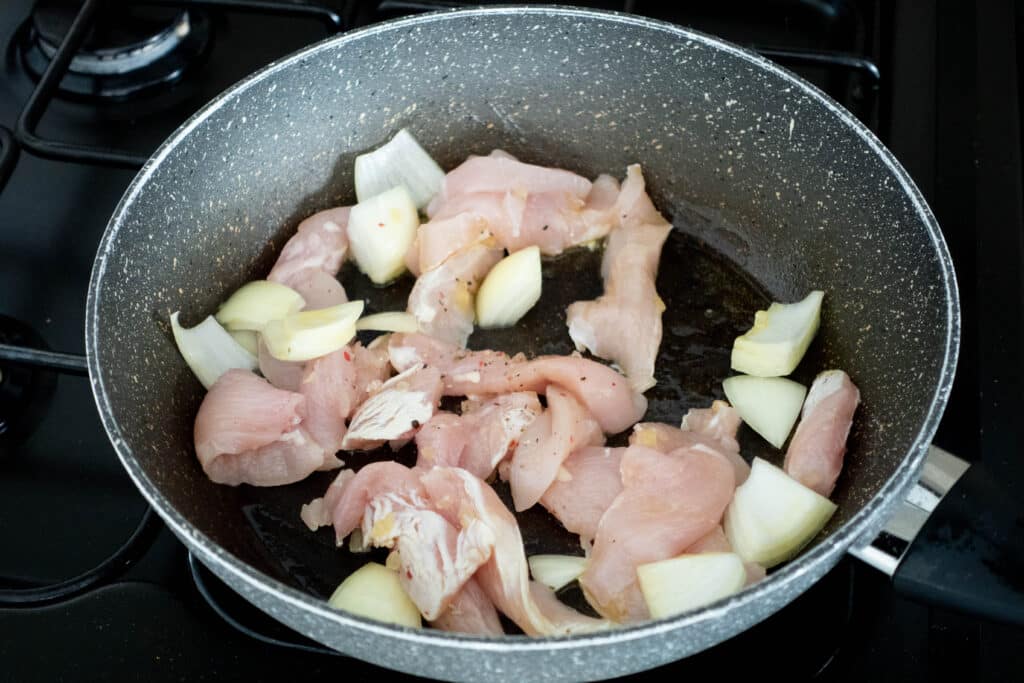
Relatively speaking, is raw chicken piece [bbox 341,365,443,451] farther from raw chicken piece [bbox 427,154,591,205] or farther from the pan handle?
the pan handle

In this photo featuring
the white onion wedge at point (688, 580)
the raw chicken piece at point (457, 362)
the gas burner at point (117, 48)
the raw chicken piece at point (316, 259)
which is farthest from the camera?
the gas burner at point (117, 48)

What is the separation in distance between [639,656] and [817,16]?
1151mm

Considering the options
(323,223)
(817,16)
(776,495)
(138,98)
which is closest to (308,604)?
(776,495)

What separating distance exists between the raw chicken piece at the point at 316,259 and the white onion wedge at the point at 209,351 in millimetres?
108

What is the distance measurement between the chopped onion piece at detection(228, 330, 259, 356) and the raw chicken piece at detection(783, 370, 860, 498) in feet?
2.25

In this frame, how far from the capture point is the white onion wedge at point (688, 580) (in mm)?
1030

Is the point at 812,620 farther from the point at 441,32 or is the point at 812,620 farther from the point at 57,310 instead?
the point at 57,310

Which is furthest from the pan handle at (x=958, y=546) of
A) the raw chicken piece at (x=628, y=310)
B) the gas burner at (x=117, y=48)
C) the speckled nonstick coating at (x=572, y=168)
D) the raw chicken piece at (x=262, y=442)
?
the gas burner at (x=117, y=48)

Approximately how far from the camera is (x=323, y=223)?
143 cm

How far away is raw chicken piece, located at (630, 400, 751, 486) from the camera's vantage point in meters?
Result: 1.20

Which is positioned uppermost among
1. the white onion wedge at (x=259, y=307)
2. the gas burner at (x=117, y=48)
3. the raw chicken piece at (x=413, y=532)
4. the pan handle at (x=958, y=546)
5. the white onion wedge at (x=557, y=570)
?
the gas burner at (x=117, y=48)

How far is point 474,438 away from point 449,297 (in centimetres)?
23

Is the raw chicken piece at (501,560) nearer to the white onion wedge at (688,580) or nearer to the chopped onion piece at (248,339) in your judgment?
the white onion wedge at (688,580)

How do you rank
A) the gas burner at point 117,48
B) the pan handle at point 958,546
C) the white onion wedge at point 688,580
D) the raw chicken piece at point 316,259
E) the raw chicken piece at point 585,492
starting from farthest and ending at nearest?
the gas burner at point 117,48 → the raw chicken piece at point 316,259 → the raw chicken piece at point 585,492 → the white onion wedge at point 688,580 → the pan handle at point 958,546
